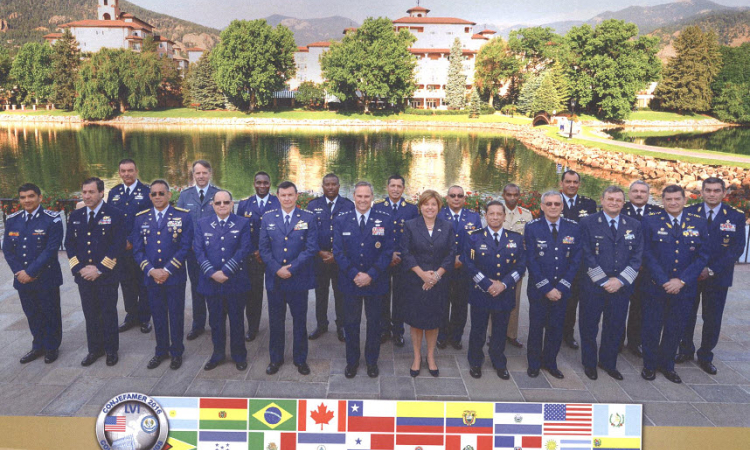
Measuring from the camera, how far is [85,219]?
15.3 ft

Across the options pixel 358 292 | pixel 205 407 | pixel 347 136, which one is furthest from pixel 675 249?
pixel 347 136

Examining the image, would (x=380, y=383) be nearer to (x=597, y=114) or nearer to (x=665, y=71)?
(x=597, y=114)

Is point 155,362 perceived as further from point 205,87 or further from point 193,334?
point 205,87

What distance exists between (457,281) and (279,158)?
25017 mm

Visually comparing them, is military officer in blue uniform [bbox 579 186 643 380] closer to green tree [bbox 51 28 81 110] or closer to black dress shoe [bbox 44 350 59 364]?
black dress shoe [bbox 44 350 59 364]

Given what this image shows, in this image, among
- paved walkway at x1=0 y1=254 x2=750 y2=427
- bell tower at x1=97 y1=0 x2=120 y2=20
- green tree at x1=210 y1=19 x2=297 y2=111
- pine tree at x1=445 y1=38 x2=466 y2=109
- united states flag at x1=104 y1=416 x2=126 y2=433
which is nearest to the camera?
united states flag at x1=104 y1=416 x2=126 y2=433

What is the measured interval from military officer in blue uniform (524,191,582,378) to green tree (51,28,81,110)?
223 feet

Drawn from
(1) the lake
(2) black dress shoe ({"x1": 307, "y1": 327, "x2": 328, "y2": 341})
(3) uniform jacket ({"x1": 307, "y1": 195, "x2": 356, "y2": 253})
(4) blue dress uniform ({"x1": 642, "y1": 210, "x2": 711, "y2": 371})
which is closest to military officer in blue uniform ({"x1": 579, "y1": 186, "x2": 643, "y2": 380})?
(4) blue dress uniform ({"x1": 642, "y1": 210, "x2": 711, "y2": 371})

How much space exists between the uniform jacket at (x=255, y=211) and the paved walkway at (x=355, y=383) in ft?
4.41

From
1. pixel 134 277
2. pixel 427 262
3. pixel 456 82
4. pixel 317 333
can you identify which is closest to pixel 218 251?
pixel 317 333

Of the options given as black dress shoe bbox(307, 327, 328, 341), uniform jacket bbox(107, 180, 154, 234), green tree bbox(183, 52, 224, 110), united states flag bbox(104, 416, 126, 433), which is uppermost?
green tree bbox(183, 52, 224, 110)

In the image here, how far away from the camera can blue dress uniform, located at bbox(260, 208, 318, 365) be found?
14.8 ft

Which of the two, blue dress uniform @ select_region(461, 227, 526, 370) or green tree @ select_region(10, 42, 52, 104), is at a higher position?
green tree @ select_region(10, 42, 52, 104)

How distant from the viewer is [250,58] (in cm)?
5506
